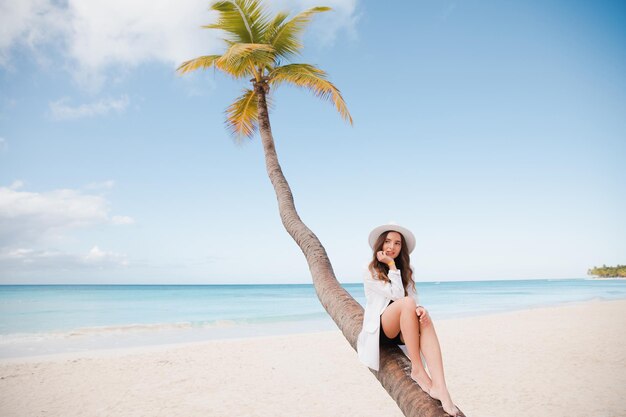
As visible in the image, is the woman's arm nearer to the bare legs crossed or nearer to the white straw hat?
the bare legs crossed

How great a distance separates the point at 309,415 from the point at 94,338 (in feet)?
34.1

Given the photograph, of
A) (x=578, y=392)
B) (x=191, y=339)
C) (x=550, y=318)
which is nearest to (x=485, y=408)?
(x=578, y=392)

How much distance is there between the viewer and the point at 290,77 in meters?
6.84

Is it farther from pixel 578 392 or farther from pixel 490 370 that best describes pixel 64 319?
pixel 578 392

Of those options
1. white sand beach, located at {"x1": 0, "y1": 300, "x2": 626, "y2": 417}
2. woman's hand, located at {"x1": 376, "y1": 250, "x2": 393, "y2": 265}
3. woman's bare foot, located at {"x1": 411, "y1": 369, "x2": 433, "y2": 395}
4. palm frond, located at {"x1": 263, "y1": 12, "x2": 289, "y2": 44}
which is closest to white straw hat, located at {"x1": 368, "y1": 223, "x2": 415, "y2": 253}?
woman's hand, located at {"x1": 376, "y1": 250, "x2": 393, "y2": 265}

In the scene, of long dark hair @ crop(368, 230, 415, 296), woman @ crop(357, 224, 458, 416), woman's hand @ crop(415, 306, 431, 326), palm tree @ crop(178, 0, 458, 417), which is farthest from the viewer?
palm tree @ crop(178, 0, 458, 417)

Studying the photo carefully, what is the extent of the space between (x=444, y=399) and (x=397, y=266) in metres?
1.18

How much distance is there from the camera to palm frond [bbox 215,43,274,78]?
Result: 5.58 m

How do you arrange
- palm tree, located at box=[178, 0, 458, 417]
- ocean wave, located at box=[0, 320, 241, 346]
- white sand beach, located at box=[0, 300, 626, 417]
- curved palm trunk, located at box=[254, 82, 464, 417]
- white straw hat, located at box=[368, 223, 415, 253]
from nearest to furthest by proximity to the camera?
curved palm trunk, located at box=[254, 82, 464, 417], white straw hat, located at box=[368, 223, 415, 253], palm tree, located at box=[178, 0, 458, 417], white sand beach, located at box=[0, 300, 626, 417], ocean wave, located at box=[0, 320, 241, 346]

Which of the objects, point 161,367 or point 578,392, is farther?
point 161,367

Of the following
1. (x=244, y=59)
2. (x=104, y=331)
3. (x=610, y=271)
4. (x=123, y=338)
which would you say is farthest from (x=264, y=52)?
(x=610, y=271)

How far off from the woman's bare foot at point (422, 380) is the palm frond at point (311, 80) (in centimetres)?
512

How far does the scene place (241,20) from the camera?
6391 millimetres

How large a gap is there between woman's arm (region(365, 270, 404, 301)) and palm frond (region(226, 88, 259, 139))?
5410mm
